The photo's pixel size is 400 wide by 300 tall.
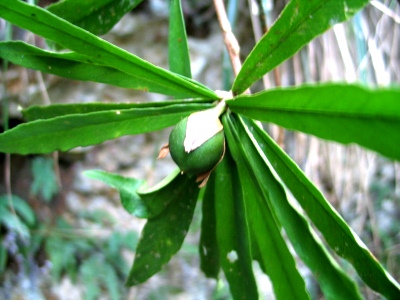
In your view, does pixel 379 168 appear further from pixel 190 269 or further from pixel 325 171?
pixel 190 269

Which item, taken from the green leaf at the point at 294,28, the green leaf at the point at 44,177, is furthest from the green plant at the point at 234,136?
the green leaf at the point at 44,177

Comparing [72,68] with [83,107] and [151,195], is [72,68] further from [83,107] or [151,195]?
[151,195]

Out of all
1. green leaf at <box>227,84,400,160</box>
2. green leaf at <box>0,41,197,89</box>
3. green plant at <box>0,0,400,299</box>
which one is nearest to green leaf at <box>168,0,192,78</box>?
green plant at <box>0,0,400,299</box>

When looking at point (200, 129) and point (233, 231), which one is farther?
point (233, 231)

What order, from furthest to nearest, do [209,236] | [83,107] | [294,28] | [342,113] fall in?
1. [209,236]
2. [83,107]
3. [294,28]
4. [342,113]

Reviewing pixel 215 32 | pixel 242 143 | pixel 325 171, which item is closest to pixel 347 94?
pixel 242 143

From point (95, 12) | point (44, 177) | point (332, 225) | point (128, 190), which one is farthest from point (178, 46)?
point (44, 177)

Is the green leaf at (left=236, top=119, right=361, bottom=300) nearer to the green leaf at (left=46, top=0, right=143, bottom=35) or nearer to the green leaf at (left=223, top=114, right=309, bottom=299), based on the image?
the green leaf at (left=223, top=114, right=309, bottom=299)
